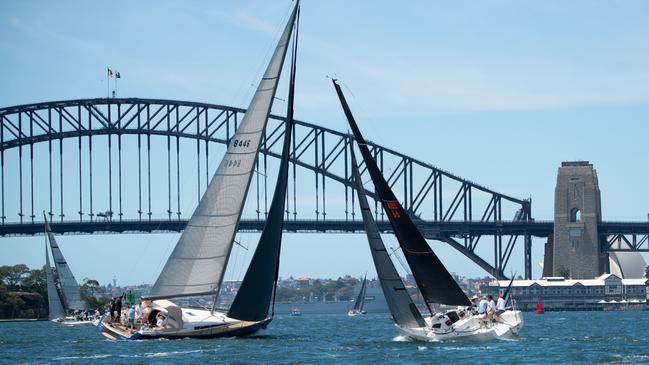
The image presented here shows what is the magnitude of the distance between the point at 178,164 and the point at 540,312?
1226 inches

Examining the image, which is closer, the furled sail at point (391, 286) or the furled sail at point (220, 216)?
A: the furled sail at point (391, 286)

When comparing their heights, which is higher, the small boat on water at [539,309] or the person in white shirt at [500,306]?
the person in white shirt at [500,306]


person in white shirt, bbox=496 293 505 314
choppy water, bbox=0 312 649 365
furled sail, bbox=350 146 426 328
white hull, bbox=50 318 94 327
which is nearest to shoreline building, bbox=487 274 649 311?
white hull, bbox=50 318 94 327

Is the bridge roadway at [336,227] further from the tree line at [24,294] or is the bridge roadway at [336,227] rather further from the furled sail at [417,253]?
the furled sail at [417,253]

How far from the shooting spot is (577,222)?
12212 centimetres

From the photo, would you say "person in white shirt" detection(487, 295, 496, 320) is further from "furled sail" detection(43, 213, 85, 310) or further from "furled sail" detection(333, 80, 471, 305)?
"furled sail" detection(43, 213, 85, 310)

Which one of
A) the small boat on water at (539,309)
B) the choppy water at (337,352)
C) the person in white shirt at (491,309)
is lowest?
the small boat on water at (539,309)

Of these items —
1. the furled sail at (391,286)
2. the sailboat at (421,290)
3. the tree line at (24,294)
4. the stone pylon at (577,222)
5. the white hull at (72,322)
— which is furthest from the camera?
the stone pylon at (577,222)

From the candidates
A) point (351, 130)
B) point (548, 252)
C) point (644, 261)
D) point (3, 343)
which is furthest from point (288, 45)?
point (644, 261)

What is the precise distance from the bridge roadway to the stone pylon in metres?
1.76

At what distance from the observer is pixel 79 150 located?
115m

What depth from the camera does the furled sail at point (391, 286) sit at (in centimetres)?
4181

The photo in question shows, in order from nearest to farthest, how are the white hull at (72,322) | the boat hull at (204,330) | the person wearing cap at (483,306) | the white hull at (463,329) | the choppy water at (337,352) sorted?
the choppy water at (337,352) < the white hull at (463,329) < the person wearing cap at (483,306) < the boat hull at (204,330) < the white hull at (72,322)

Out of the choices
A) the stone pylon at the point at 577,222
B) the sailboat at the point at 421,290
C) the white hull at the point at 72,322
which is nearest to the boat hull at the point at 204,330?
the sailboat at the point at 421,290
